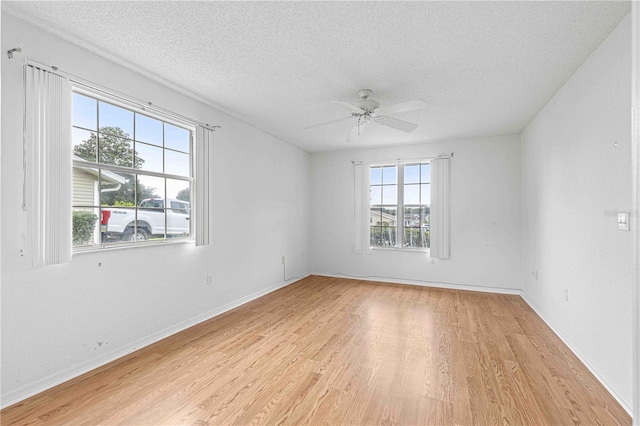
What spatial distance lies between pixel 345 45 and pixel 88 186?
240 centimetres

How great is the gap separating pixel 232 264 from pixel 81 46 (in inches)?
106

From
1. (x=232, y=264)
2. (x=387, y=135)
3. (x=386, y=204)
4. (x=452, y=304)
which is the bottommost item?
(x=452, y=304)

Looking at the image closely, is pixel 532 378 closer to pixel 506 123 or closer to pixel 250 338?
pixel 250 338

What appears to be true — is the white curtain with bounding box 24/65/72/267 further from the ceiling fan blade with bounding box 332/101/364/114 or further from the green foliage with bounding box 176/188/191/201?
the ceiling fan blade with bounding box 332/101/364/114

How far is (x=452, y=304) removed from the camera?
4070mm

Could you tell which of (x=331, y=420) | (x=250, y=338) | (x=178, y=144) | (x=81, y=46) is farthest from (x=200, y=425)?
(x=81, y=46)

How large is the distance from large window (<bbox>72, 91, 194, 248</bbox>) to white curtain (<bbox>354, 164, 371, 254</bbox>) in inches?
125

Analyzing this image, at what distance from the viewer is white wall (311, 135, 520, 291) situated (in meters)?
4.64

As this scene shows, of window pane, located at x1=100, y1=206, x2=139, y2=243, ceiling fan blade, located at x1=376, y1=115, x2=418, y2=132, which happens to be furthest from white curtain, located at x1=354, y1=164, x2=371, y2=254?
window pane, located at x1=100, y1=206, x2=139, y2=243

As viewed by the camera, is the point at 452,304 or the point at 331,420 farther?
the point at 452,304

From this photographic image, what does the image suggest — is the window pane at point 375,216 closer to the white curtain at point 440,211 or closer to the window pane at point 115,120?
the white curtain at point 440,211

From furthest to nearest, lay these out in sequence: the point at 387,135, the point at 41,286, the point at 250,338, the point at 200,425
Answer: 1. the point at 387,135
2. the point at 250,338
3. the point at 41,286
4. the point at 200,425

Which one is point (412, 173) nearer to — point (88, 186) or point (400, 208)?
point (400, 208)

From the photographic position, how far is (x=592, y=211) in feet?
7.54
